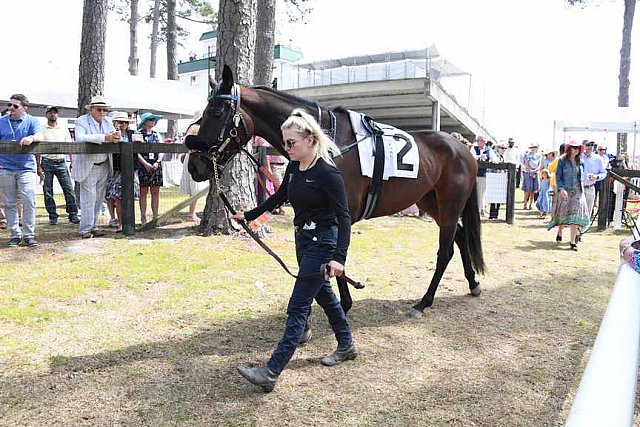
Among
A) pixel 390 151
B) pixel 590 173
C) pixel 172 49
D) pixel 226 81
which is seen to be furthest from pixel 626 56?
pixel 226 81

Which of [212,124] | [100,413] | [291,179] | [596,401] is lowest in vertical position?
[100,413]

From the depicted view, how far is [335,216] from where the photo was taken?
11.0 feet

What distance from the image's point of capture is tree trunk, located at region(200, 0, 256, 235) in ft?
24.6

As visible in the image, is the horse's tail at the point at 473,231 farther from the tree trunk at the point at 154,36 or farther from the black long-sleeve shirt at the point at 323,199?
the tree trunk at the point at 154,36

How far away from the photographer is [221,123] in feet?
12.8

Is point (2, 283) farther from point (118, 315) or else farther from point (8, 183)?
point (8, 183)

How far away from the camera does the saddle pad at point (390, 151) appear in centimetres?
434

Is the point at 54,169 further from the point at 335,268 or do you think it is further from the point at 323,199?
the point at 335,268

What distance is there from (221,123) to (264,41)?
30.8ft

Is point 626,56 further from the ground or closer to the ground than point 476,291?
further from the ground

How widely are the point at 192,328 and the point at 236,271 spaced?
1.79m

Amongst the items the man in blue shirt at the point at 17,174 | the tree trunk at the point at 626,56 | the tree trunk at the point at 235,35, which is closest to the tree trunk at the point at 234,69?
the tree trunk at the point at 235,35

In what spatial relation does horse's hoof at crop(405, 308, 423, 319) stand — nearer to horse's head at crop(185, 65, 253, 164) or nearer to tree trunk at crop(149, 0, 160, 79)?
horse's head at crop(185, 65, 253, 164)

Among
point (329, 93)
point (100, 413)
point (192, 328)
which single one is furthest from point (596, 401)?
point (329, 93)
